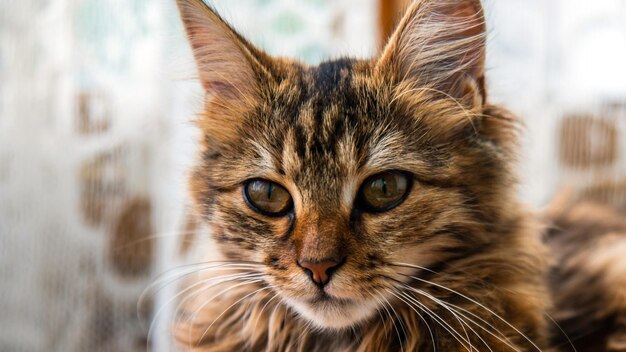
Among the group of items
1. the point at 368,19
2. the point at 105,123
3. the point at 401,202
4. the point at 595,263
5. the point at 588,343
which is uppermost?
the point at 368,19

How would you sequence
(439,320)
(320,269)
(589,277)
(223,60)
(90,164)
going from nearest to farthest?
(320,269) → (439,320) → (223,60) → (589,277) → (90,164)

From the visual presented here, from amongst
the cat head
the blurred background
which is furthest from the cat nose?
the blurred background

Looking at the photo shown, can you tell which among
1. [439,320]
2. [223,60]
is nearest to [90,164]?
[223,60]

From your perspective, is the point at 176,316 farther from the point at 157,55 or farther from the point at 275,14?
the point at 275,14

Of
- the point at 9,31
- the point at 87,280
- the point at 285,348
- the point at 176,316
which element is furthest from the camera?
the point at 87,280

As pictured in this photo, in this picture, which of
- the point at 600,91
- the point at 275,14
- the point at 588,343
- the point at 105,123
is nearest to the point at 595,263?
the point at 588,343

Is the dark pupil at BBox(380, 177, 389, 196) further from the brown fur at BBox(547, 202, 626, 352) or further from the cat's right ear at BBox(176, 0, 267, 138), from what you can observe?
the brown fur at BBox(547, 202, 626, 352)

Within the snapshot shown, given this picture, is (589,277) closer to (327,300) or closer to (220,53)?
(327,300)

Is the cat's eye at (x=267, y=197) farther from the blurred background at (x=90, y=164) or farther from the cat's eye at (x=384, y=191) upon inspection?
the blurred background at (x=90, y=164)
